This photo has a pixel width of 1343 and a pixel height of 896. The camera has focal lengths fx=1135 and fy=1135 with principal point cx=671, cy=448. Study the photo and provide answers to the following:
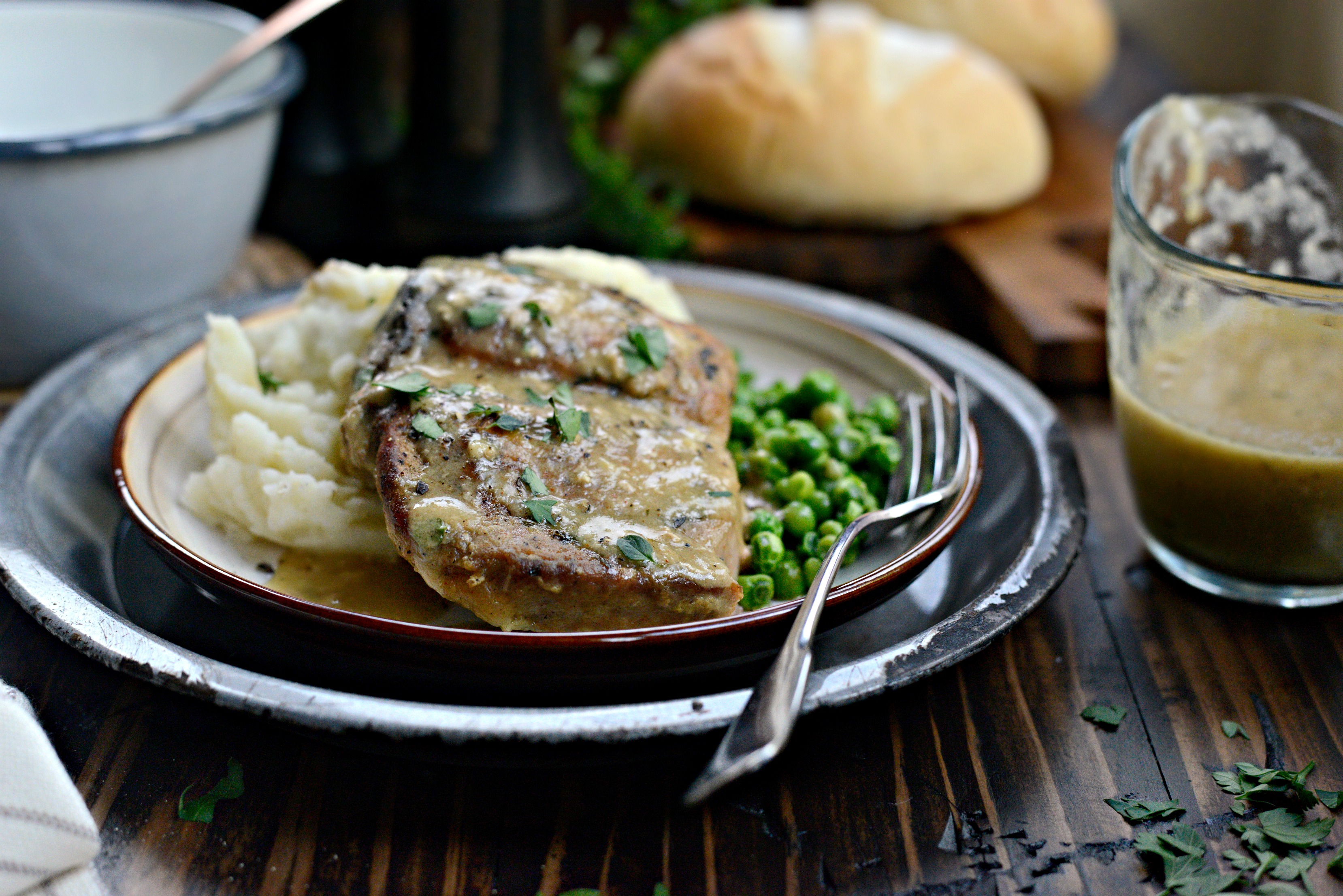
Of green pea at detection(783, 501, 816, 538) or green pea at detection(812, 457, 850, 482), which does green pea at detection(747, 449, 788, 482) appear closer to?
green pea at detection(812, 457, 850, 482)

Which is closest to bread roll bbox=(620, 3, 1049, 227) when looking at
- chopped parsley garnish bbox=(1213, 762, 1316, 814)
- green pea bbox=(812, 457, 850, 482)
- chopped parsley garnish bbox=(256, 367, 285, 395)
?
green pea bbox=(812, 457, 850, 482)

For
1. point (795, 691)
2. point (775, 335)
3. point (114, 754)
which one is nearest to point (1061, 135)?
point (775, 335)

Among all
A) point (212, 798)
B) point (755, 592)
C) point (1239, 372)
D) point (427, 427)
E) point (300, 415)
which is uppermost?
point (1239, 372)

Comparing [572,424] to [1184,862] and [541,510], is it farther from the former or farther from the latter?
[1184,862]

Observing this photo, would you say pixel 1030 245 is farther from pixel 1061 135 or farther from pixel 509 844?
pixel 509 844

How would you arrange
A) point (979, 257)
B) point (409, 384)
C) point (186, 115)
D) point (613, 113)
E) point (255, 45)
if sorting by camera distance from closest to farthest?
point (409, 384), point (186, 115), point (255, 45), point (979, 257), point (613, 113)

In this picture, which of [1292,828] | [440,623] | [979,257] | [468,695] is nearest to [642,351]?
[440,623]
